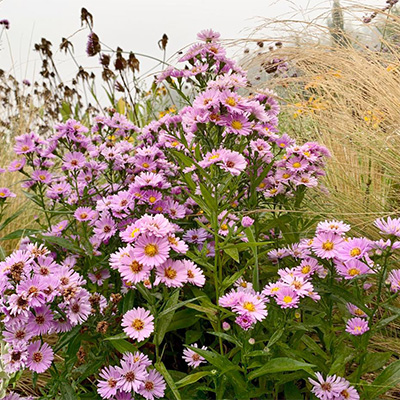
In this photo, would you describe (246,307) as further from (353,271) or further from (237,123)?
(237,123)

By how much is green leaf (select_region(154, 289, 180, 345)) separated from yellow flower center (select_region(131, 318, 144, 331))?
1.6 inches

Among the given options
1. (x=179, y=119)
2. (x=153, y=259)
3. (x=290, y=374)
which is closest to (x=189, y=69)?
(x=179, y=119)

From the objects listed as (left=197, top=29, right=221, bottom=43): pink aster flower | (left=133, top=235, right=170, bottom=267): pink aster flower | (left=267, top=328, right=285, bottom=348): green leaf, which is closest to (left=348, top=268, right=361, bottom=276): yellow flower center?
(left=267, top=328, right=285, bottom=348): green leaf

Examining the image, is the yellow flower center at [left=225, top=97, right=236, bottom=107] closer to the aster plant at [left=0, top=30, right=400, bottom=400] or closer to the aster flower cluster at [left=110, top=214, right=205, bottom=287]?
the aster plant at [left=0, top=30, right=400, bottom=400]

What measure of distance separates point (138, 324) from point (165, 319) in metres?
0.08

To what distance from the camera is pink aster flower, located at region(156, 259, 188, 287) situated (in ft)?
3.54

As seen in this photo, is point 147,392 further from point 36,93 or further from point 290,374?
point 36,93

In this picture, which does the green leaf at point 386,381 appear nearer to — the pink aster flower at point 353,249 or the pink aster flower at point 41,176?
the pink aster flower at point 353,249

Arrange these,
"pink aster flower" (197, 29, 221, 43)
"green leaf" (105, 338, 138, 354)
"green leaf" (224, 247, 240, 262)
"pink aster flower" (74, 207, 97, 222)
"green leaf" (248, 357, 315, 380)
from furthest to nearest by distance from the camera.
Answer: "pink aster flower" (197, 29, 221, 43), "pink aster flower" (74, 207, 97, 222), "green leaf" (224, 247, 240, 262), "green leaf" (105, 338, 138, 354), "green leaf" (248, 357, 315, 380)

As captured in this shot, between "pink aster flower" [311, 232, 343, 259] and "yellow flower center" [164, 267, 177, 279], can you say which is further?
"pink aster flower" [311, 232, 343, 259]

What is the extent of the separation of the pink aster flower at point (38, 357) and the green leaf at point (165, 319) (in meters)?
0.25

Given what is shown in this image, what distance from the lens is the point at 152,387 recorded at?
1.12 meters

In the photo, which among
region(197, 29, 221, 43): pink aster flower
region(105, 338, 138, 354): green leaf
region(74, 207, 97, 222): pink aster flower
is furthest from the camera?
region(197, 29, 221, 43): pink aster flower

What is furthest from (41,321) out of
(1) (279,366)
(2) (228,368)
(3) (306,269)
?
(3) (306,269)
